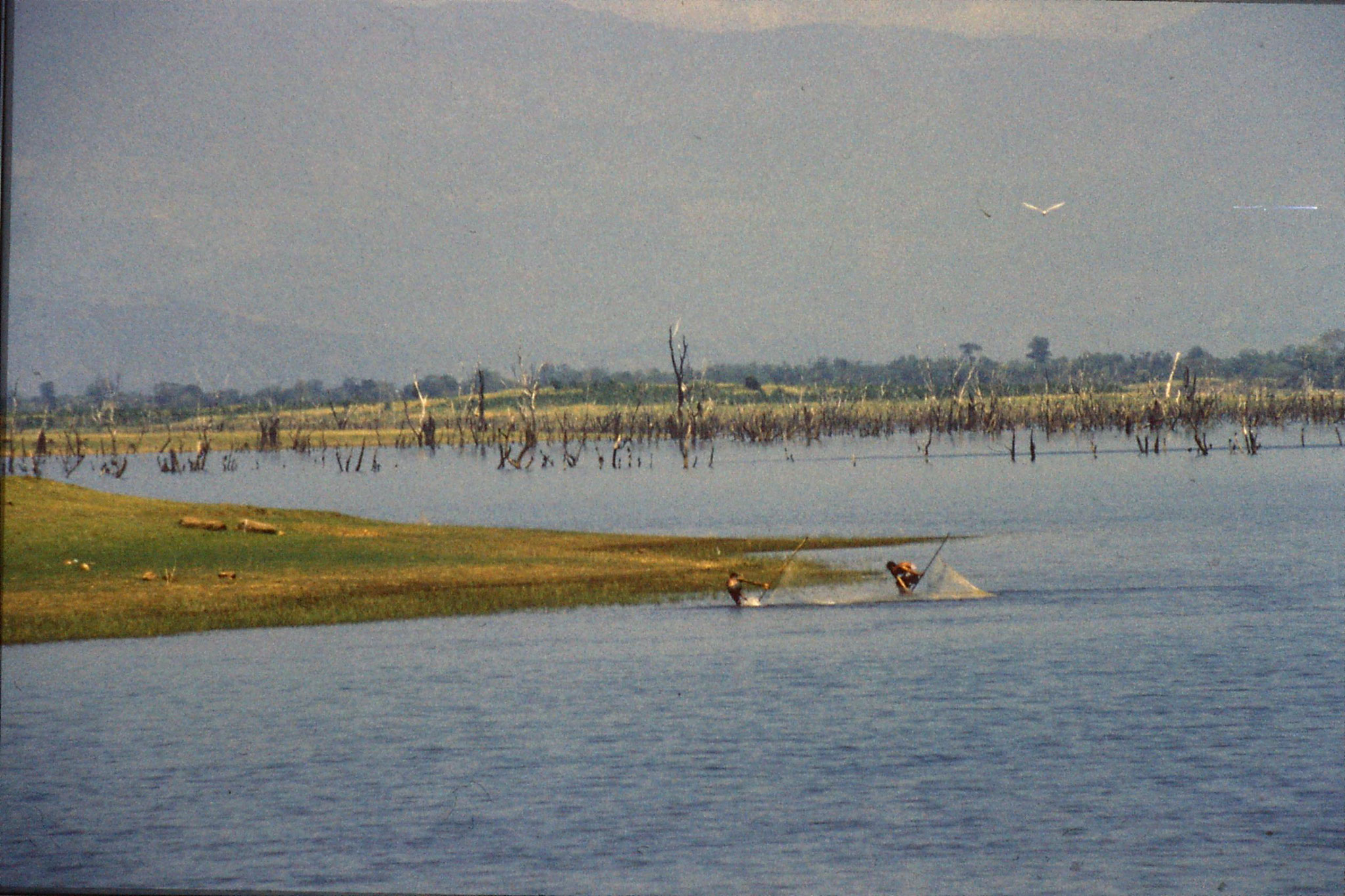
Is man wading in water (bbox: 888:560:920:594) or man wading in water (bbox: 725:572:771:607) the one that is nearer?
man wading in water (bbox: 725:572:771:607)

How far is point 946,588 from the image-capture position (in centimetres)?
3988

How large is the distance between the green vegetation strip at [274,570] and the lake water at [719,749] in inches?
62.7

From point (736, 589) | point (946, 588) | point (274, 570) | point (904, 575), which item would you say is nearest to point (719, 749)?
point (736, 589)

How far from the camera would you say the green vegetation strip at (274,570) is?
112ft

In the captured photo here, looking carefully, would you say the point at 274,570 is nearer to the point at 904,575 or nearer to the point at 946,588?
the point at 904,575

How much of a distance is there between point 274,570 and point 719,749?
19.3 m

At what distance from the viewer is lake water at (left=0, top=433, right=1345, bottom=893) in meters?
18.2

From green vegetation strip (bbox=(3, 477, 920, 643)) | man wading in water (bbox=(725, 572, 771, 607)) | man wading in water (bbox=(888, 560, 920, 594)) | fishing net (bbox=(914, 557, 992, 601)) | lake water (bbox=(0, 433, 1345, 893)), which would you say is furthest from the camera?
fishing net (bbox=(914, 557, 992, 601))

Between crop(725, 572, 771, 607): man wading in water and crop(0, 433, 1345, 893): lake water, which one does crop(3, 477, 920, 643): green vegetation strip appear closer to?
crop(0, 433, 1345, 893): lake water

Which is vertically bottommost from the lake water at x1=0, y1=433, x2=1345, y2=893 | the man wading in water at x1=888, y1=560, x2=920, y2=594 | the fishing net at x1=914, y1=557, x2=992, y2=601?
the lake water at x1=0, y1=433, x2=1345, y2=893

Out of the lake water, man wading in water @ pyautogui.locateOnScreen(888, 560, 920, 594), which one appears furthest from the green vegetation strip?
man wading in water @ pyautogui.locateOnScreen(888, 560, 920, 594)

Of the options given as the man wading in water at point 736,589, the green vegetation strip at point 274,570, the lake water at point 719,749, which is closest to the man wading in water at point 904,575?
the lake water at point 719,749

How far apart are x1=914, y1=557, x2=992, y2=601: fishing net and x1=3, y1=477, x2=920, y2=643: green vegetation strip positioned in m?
3.32

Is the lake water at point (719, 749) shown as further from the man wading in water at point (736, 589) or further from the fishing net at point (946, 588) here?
the fishing net at point (946, 588)
